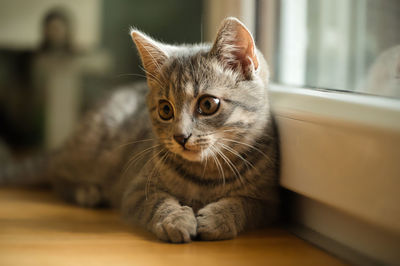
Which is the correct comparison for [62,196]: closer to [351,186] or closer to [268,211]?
[268,211]

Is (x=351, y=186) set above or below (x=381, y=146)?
below

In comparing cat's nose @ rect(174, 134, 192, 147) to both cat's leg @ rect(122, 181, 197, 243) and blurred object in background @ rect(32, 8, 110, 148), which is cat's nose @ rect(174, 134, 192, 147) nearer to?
cat's leg @ rect(122, 181, 197, 243)

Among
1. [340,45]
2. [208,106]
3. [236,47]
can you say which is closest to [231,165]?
[208,106]

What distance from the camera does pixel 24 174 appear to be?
7.05 ft

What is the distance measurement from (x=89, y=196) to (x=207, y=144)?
2.34ft

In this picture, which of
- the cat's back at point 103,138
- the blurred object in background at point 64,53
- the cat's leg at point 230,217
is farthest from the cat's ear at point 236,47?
the blurred object in background at point 64,53

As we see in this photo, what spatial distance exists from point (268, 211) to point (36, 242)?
2.21ft

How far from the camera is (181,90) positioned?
1401mm

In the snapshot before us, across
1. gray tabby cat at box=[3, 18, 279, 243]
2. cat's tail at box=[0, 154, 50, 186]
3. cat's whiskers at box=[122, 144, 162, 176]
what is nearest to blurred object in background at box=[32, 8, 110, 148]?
cat's tail at box=[0, 154, 50, 186]

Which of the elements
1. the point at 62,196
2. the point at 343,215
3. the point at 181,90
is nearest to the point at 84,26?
the point at 62,196

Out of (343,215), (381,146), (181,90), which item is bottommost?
(343,215)

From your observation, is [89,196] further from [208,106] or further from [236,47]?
[236,47]

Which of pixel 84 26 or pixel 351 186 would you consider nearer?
pixel 351 186

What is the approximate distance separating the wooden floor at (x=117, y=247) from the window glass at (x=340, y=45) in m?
0.46
